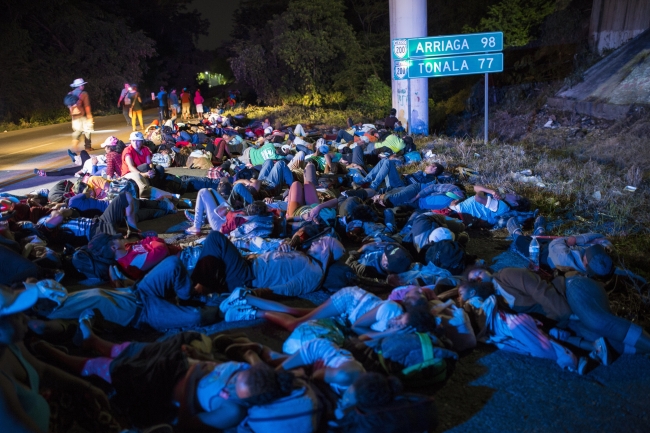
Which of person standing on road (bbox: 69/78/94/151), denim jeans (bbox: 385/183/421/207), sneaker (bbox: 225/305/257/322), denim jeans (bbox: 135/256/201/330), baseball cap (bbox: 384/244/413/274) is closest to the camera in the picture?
denim jeans (bbox: 135/256/201/330)

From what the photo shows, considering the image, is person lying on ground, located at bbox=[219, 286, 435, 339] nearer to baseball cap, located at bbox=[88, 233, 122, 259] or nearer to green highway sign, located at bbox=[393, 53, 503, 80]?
baseball cap, located at bbox=[88, 233, 122, 259]

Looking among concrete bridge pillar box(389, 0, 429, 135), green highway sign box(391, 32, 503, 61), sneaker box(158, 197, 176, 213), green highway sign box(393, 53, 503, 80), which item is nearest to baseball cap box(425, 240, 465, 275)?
sneaker box(158, 197, 176, 213)

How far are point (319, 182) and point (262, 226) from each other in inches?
116

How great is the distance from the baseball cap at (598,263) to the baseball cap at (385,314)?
1891 mm

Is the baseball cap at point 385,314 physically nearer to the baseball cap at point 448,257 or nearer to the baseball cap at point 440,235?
the baseball cap at point 448,257

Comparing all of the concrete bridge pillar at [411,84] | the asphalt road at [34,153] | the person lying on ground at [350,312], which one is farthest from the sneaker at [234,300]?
the concrete bridge pillar at [411,84]

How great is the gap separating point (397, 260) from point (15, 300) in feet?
11.1

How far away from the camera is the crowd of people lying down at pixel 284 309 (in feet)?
9.86

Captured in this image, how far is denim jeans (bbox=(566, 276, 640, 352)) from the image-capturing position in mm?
3871

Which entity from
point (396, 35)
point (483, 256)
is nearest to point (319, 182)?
point (483, 256)

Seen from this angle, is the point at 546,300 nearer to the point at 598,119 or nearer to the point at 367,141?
the point at 367,141

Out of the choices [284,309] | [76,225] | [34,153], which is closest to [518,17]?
[34,153]

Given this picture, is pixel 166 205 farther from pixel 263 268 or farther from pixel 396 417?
pixel 396 417

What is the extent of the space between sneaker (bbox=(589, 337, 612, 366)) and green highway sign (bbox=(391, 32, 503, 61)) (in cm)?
950
